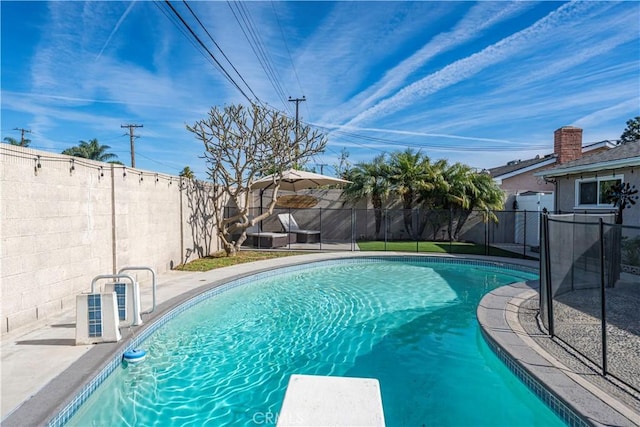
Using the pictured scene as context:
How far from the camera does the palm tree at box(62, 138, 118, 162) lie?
33.2 m

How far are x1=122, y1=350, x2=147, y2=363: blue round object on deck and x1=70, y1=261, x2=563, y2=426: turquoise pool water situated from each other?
83mm

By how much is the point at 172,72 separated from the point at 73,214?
25.9 ft

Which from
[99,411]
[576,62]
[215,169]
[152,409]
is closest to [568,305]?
[152,409]

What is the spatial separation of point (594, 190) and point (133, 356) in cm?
1162

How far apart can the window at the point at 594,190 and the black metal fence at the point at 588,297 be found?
3.24 meters

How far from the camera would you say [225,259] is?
1095cm

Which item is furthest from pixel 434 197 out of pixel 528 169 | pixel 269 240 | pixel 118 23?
pixel 118 23

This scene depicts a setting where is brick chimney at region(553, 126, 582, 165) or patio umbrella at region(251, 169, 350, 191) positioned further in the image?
brick chimney at region(553, 126, 582, 165)

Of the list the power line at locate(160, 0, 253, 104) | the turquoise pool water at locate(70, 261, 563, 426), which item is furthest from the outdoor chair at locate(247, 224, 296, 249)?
the turquoise pool water at locate(70, 261, 563, 426)

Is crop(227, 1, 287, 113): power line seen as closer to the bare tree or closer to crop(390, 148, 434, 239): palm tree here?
the bare tree

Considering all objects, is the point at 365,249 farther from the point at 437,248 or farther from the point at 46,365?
the point at 46,365

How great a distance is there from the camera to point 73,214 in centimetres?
564

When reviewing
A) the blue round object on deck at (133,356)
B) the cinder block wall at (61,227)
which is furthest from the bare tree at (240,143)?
the blue round object on deck at (133,356)

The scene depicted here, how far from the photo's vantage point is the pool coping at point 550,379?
281 cm
